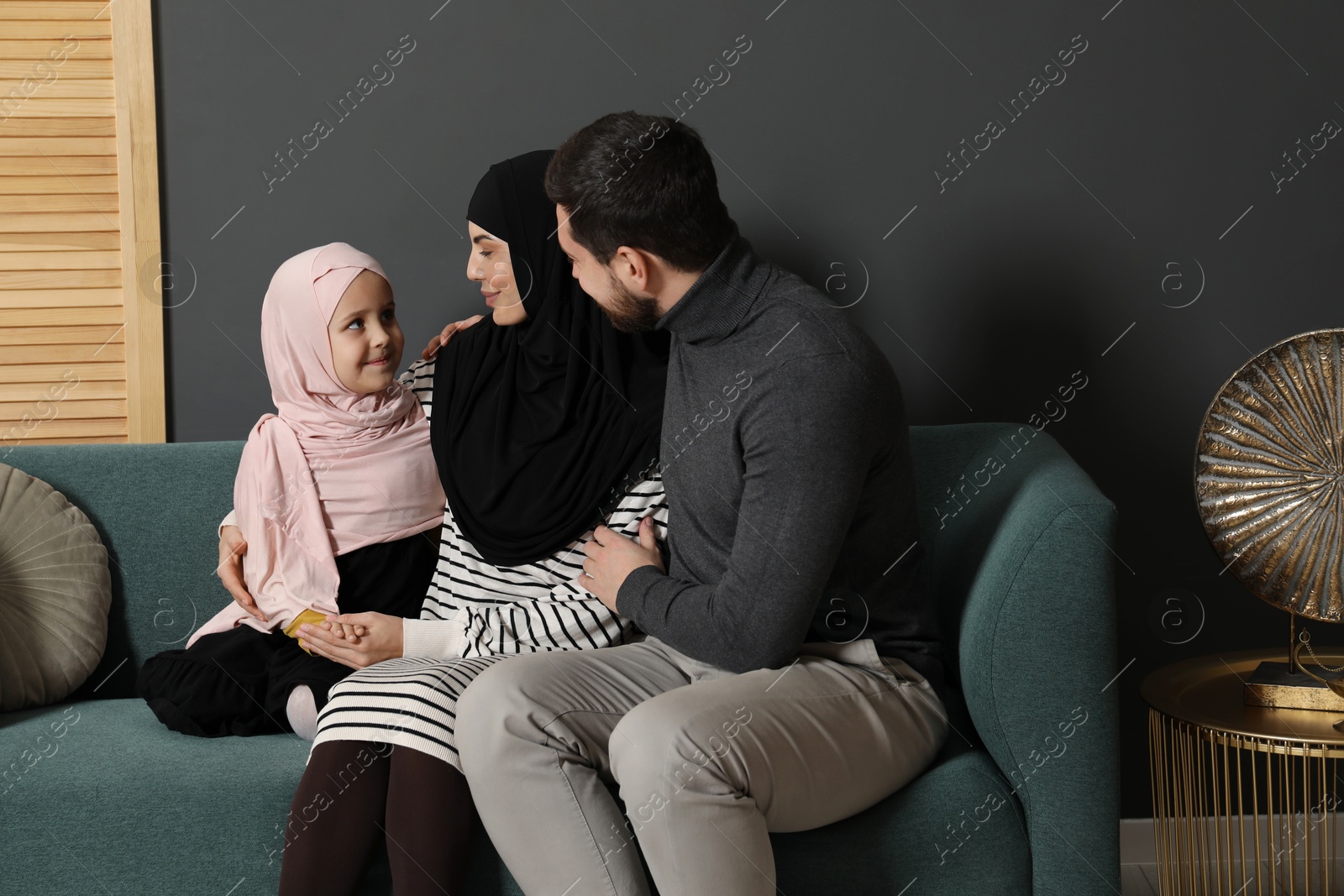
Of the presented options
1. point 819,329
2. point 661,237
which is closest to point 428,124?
point 661,237

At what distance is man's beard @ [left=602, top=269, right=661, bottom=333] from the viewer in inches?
59.7

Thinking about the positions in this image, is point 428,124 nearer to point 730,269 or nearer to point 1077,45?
point 730,269

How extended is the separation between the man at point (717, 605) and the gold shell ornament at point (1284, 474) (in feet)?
1.83

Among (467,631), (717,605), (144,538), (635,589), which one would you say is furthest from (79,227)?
(717,605)

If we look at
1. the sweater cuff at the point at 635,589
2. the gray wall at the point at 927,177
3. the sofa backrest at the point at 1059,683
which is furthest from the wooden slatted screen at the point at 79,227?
the sofa backrest at the point at 1059,683

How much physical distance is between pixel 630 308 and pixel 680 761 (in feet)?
2.06

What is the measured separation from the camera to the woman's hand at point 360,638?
5.38 ft

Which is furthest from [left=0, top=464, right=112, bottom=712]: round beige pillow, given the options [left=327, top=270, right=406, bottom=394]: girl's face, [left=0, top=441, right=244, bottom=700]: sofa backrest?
[left=327, top=270, right=406, bottom=394]: girl's face

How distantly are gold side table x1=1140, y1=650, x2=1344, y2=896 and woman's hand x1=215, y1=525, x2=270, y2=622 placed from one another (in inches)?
56.3

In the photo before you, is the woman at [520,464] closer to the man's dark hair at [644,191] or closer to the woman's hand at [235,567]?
the woman's hand at [235,567]

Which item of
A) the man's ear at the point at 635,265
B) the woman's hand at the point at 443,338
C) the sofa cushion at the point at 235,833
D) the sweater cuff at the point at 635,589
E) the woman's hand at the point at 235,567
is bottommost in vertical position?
the sofa cushion at the point at 235,833

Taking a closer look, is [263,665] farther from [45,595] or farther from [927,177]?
[927,177]

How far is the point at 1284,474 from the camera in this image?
167 centimetres

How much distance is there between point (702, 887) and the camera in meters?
1.25
